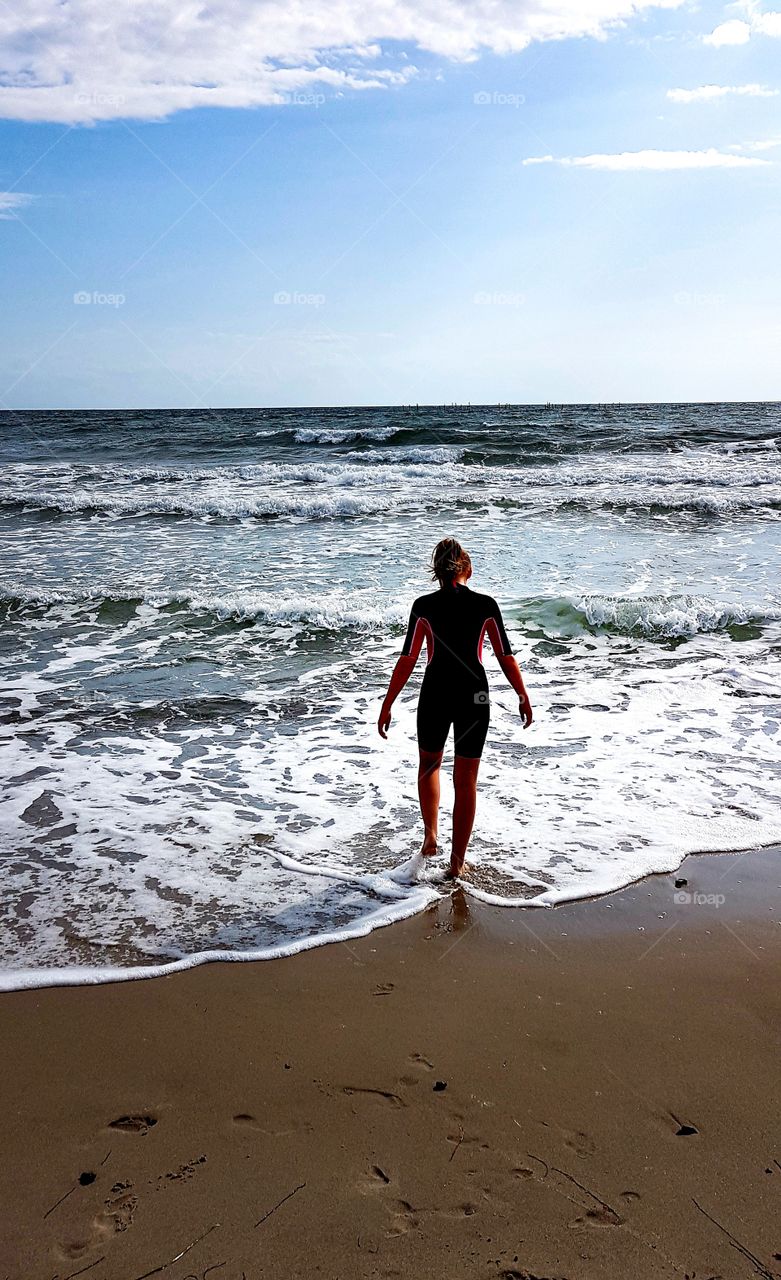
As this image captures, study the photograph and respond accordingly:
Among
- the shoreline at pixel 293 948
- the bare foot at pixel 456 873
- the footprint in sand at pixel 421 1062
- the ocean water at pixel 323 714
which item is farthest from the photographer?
the bare foot at pixel 456 873

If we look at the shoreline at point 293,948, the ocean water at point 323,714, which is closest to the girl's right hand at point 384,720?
the ocean water at point 323,714

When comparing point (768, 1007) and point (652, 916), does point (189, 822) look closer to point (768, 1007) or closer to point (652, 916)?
point (652, 916)

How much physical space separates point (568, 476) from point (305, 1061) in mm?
21870

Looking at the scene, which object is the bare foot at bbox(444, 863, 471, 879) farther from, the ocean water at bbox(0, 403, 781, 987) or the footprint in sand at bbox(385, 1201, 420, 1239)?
the footprint in sand at bbox(385, 1201, 420, 1239)

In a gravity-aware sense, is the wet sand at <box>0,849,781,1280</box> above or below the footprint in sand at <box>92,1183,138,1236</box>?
below

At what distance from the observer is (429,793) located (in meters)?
4.45

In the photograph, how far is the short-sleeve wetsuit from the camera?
436 cm

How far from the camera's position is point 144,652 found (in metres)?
8.91

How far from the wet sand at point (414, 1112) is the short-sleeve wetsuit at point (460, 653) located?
3.54 feet

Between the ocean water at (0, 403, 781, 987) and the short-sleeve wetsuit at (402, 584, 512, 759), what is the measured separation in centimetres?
80

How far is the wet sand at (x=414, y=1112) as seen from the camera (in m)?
2.13

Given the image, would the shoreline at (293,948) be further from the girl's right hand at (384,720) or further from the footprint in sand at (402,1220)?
the footprint in sand at (402,1220)

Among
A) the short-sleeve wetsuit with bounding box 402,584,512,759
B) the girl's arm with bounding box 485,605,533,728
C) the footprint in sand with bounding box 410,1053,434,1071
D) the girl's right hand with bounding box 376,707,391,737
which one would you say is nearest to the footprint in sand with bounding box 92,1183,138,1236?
the footprint in sand with bounding box 410,1053,434,1071

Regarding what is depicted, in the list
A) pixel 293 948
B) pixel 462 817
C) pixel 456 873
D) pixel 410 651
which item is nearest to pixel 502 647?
pixel 410 651
